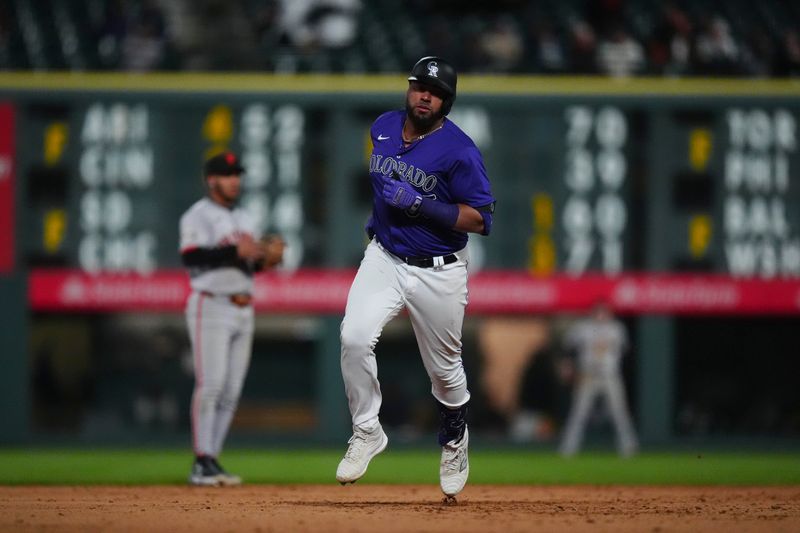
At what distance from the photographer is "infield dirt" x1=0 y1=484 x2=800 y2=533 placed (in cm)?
629

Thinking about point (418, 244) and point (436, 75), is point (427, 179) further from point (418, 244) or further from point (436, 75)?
point (436, 75)

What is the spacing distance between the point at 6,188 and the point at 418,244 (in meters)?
8.56

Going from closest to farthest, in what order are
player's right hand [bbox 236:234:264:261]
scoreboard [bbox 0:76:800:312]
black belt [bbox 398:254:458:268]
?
1. black belt [bbox 398:254:458:268]
2. player's right hand [bbox 236:234:264:261]
3. scoreboard [bbox 0:76:800:312]

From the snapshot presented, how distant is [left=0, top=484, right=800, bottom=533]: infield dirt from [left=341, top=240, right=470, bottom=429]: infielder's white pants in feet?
2.08

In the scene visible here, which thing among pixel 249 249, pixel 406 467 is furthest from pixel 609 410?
pixel 249 249

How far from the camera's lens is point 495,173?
1466cm

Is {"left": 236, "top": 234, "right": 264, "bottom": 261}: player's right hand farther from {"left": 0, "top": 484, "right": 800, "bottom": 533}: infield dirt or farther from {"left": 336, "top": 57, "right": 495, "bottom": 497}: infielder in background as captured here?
{"left": 336, "top": 57, "right": 495, "bottom": 497}: infielder in background

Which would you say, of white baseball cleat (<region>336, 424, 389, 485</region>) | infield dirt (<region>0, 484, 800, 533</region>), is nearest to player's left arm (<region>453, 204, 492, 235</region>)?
white baseball cleat (<region>336, 424, 389, 485</region>)

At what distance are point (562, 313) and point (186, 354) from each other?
13.6 feet

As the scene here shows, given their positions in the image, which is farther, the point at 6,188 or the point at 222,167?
the point at 6,188

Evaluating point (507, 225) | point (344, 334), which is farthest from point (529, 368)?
point (344, 334)

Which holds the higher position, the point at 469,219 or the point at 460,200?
the point at 460,200

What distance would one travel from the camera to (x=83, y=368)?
14.9m

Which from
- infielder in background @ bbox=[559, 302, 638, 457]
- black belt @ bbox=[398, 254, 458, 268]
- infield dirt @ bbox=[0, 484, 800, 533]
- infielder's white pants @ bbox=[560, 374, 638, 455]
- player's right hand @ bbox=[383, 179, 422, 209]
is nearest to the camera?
infield dirt @ bbox=[0, 484, 800, 533]
